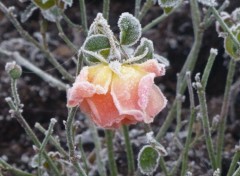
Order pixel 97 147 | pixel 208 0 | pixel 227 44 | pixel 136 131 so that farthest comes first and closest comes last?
pixel 136 131
pixel 97 147
pixel 227 44
pixel 208 0

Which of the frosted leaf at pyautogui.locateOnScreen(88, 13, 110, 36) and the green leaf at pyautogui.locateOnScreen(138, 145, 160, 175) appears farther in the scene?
the green leaf at pyautogui.locateOnScreen(138, 145, 160, 175)

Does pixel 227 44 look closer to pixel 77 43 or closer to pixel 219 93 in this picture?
pixel 219 93

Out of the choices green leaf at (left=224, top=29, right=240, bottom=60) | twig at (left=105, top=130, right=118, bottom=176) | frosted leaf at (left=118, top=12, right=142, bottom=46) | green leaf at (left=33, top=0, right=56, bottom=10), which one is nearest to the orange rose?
frosted leaf at (left=118, top=12, right=142, bottom=46)

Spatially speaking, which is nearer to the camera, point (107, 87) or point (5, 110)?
point (107, 87)

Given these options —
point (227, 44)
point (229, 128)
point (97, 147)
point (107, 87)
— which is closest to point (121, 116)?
point (107, 87)

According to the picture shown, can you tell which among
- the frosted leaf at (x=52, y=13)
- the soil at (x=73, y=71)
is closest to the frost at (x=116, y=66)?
the frosted leaf at (x=52, y=13)

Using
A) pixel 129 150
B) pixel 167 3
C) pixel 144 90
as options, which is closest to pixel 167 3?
pixel 167 3

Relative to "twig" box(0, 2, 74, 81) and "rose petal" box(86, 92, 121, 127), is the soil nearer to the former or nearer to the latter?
"twig" box(0, 2, 74, 81)
